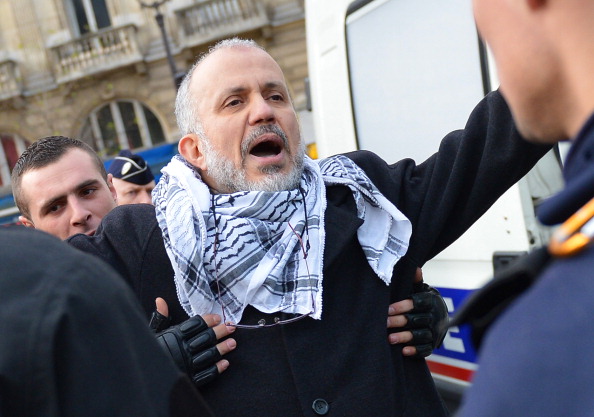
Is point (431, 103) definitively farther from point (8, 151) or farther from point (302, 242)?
point (8, 151)

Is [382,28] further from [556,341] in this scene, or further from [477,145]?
[556,341]

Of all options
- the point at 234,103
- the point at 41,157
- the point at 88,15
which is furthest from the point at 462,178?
the point at 88,15

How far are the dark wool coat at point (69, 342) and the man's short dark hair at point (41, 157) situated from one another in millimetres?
1920

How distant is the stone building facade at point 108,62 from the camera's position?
18594 mm

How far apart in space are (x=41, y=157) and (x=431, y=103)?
59.1 inches

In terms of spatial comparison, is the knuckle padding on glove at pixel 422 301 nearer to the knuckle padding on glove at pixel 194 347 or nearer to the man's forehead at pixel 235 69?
the knuckle padding on glove at pixel 194 347

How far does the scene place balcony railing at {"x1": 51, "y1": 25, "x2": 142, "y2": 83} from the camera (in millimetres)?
18688

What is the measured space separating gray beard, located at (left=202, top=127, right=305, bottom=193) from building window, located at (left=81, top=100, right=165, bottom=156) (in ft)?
56.2

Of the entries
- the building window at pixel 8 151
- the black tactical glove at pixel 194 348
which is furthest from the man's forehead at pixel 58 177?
the building window at pixel 8 151

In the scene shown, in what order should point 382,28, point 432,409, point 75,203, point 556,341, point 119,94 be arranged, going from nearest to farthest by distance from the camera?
point 556,341
point 432,409
point 75,203
point 382,28
point 119,94

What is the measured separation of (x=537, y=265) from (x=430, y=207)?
1256 millimetres

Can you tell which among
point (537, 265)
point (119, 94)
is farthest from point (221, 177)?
point (119, 94)

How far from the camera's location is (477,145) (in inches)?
75.4

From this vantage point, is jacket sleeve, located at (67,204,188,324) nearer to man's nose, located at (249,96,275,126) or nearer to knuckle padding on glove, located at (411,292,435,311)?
man's nose, located at (249,96,275,126)
